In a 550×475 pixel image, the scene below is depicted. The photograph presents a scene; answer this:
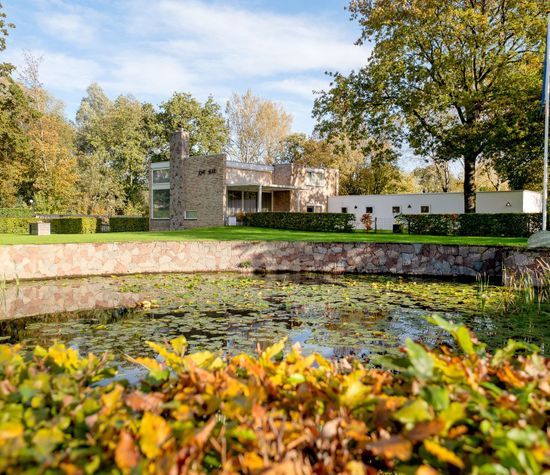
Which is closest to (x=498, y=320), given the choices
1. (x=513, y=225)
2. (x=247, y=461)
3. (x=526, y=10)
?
(x=247, y=461)

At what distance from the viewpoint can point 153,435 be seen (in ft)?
4.22

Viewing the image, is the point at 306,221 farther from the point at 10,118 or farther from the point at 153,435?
the point at 153,435

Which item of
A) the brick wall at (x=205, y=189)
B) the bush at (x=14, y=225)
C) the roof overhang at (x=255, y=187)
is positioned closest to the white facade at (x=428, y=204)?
the roof overhang at (x=255, y=187)

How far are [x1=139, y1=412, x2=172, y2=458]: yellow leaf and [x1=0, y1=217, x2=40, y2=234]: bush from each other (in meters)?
29.8

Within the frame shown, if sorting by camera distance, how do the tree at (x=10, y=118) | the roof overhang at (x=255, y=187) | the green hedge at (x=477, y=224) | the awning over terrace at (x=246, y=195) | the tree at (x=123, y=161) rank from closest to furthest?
the green hedge at (x=477, y=224), the tree at (x=10, y=118), the roof overhang at (x=255, y=187), the awning over terrace at (x=246, y=195), the tree at (x=123, y=161)

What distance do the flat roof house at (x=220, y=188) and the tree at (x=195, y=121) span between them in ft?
34.1

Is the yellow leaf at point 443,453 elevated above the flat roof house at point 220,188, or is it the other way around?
the flat roof house at point 220,188

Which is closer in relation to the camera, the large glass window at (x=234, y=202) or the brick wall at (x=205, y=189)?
the brick wall at (x=205, y=189)

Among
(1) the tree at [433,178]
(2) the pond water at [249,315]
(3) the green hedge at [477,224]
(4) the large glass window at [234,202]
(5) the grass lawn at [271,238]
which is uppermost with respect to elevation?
(1) the tree at [433,178]

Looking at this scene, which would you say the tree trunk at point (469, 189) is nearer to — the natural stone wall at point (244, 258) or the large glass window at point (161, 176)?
the natural stone wall at point (244, 258)

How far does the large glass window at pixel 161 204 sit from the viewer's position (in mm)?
31984

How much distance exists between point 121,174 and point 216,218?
2051 cm

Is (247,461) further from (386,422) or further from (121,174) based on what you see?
(121,174)

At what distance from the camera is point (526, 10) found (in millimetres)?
18891
